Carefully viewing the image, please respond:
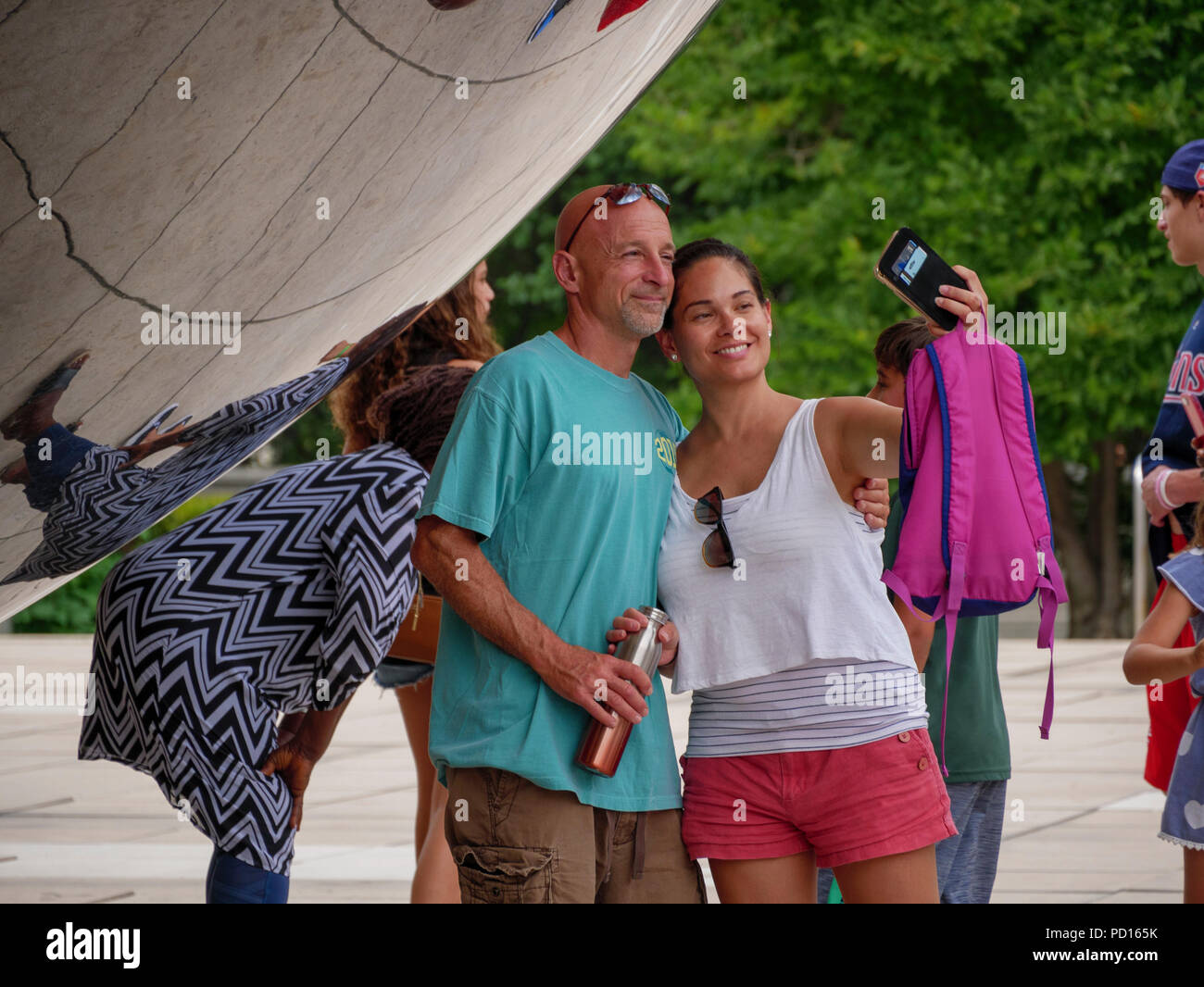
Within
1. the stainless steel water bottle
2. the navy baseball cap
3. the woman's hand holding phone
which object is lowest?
the stainless steel water bottle

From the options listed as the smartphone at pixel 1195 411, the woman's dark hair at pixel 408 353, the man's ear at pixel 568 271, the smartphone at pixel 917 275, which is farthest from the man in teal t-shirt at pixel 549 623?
the woman's dark hair at pixel 408 353

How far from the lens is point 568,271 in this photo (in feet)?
9.91

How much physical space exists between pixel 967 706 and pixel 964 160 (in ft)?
42.6

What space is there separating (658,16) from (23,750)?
8.39 meters

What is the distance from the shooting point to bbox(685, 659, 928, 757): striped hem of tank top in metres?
2.73

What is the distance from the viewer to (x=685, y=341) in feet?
9.70

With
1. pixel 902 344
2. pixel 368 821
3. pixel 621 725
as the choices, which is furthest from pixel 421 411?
pixel 368 821

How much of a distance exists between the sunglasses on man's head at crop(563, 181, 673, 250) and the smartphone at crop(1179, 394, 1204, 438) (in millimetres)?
1313

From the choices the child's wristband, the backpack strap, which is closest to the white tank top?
the backpack strap

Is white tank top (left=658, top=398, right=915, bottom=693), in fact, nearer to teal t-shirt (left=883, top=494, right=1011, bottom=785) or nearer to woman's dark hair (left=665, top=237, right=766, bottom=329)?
woman's dark hair (left=665, top=237, right=766, bottom=329)

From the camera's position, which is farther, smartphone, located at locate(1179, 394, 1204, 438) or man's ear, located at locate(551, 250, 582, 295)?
smartphone, located at locate(1179, 394, 1204, 438)

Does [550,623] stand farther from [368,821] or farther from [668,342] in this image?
[368,821]

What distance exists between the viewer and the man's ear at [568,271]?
2996 mm
